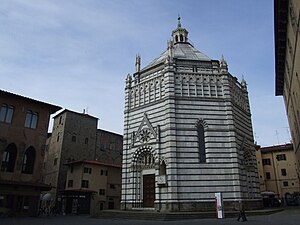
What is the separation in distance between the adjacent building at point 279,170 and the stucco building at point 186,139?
2132cm

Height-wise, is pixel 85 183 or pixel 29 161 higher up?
pixel 29 161

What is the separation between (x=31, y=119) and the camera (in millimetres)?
26547

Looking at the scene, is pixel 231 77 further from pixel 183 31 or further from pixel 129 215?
pixel 129 215

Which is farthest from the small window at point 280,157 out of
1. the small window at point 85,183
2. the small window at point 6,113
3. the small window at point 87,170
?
the small window at point 6,113

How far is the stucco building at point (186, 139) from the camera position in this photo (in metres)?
20.9

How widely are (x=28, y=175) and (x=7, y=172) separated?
1.93 m

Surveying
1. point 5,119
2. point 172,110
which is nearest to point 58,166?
point 5,119

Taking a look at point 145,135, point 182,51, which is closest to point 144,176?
point 145,135

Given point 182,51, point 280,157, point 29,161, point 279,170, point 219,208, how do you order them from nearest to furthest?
1. point 219,208
2. point 29,161
3. point 182,51
4. point 279,170
5. point 280,157

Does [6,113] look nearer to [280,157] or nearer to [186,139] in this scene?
[186,139]

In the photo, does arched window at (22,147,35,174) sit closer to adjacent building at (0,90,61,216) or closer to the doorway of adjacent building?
Answer: adjacent building at (0,90,61,216)

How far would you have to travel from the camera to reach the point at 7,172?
23734 mm

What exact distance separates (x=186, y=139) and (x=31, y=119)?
15649 mm

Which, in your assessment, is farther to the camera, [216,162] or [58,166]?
[58,166]
